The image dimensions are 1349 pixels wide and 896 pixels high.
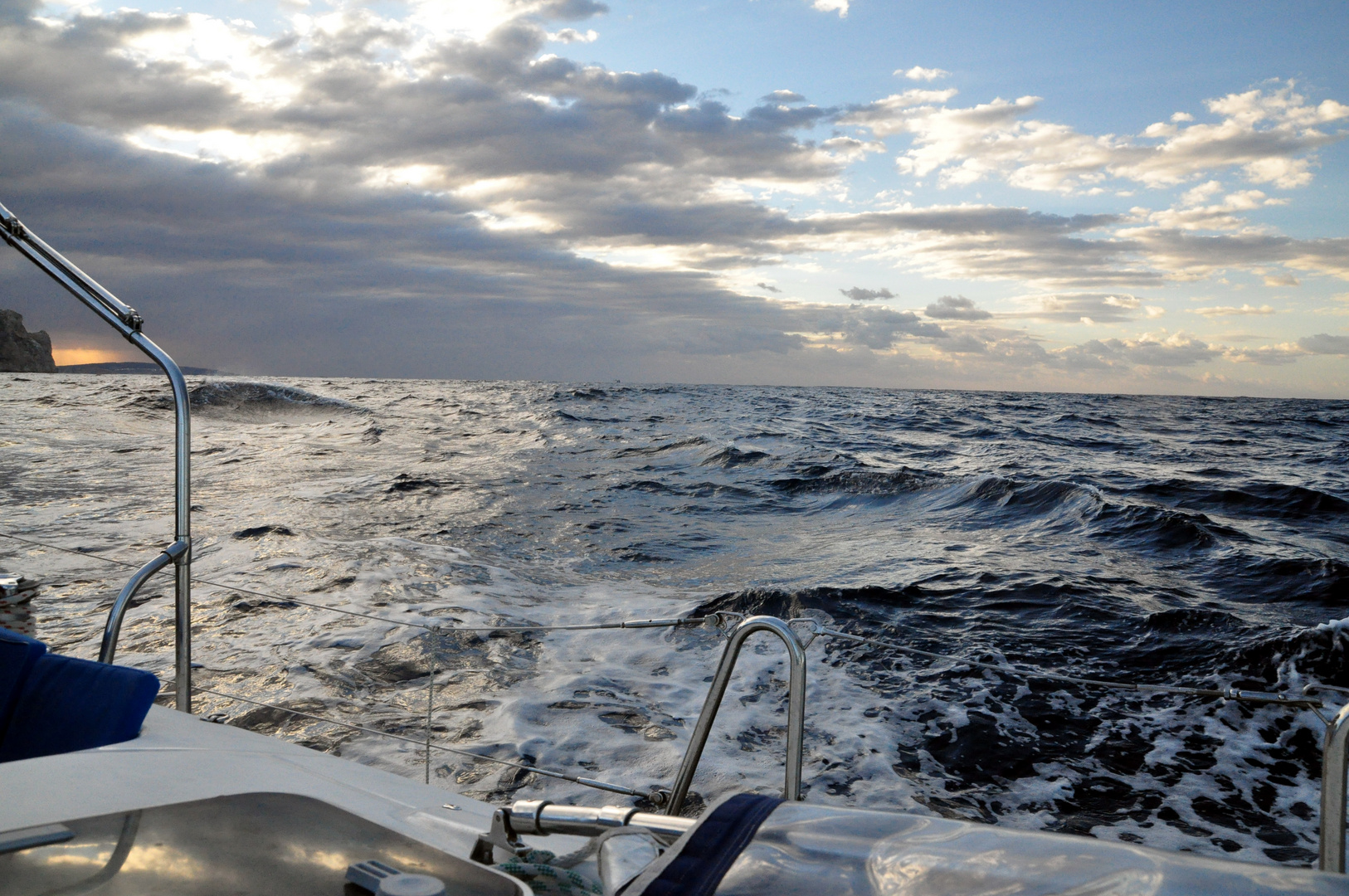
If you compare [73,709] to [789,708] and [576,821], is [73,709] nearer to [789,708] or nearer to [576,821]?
[576,821]

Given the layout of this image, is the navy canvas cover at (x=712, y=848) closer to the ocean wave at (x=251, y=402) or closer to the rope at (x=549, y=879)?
the rope at (x=549, y=879)

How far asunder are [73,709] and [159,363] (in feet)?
2.61

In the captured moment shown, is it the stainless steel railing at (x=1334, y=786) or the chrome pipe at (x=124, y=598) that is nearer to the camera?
the stainless steel railing at (x=1334, y=786)

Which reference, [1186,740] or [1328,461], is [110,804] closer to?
[1186,740]

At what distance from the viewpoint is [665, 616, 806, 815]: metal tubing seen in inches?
69.6

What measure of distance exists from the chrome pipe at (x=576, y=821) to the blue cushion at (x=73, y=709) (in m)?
0.90

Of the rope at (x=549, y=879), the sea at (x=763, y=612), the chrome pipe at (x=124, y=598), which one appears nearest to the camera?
the rope at (x=549, y=879)

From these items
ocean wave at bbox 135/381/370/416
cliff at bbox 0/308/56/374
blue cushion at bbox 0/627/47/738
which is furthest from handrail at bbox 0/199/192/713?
cliff at bbox 0/308/56/374

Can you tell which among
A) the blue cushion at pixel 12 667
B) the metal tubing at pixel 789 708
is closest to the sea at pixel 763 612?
the blue cushion at pixel 12 667

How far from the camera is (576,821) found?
1342 mm

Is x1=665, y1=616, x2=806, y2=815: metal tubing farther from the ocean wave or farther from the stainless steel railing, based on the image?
the ocean wave

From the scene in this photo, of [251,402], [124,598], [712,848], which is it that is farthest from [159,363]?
[251,402]

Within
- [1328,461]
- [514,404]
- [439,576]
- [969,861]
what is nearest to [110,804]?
[969,861]

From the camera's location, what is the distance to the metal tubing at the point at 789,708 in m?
1.77
